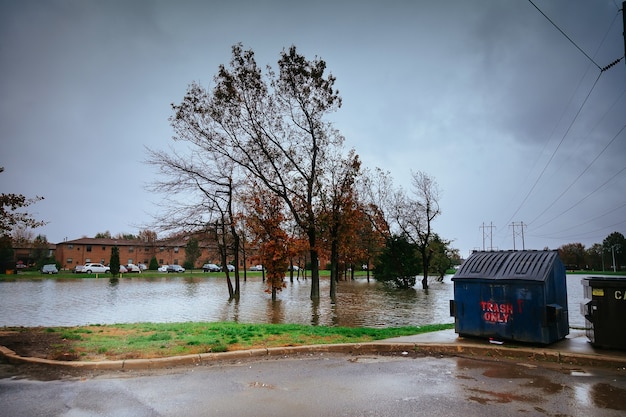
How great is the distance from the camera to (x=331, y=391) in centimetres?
569

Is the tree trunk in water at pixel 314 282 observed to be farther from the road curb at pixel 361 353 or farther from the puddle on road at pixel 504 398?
the puddle on road at pixel 504 398

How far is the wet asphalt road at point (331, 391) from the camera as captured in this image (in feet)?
16.3

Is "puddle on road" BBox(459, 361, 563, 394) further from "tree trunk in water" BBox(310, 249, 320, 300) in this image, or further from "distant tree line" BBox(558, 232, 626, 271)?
"distant tree line" BBox(558, 232, 626, 271)

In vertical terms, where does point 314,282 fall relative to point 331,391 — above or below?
above

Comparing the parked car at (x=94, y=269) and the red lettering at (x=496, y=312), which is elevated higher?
the red lettering at (x=496, y=312)

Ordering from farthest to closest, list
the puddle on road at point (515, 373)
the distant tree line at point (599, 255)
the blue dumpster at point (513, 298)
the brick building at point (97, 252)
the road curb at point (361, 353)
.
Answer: the distant tree line at point (599, 255), the brick building at point (97, 252), the blue dumpster at point (513, 298), the road curb at point (361, 353), the puddle on road at point (515, 373)

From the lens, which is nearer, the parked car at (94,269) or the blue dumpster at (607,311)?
the blue dumpster at (607,311)

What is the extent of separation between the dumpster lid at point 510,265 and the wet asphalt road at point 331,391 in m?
1.86

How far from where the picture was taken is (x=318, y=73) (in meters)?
23.7

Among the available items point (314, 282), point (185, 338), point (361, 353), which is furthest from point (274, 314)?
point (361, 353)

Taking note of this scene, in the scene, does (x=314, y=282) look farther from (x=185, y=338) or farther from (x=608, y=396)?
(x=608, y=396)

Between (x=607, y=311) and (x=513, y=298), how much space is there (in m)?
1.60

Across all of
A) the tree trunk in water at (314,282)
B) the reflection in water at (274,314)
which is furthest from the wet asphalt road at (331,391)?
the tree trunk in water at (314,282)

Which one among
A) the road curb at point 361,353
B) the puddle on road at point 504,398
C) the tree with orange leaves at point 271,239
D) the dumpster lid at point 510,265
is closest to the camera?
the puddle on road at point 504,398
